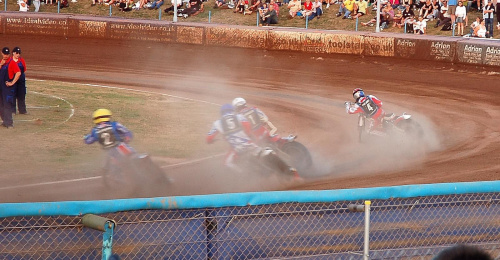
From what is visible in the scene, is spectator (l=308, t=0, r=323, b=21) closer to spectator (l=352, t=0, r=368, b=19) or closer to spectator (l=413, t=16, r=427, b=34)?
spectator (l=352, t=0, r=368, b=19)

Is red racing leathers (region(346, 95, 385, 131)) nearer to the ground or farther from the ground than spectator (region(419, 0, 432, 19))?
nearer to the ground

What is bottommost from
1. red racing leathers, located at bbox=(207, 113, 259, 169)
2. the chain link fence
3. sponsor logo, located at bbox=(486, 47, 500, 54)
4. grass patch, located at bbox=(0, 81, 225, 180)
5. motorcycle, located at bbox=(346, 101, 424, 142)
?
grass patch, located at bbox=(0, 81, 225, 180)

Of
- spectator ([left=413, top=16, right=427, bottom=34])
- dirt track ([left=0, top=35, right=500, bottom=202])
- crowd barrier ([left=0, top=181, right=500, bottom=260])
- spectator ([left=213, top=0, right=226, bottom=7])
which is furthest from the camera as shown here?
spectator ([left=213, top=0, right=226, bottom=7])

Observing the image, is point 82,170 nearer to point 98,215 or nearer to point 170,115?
point 170,115

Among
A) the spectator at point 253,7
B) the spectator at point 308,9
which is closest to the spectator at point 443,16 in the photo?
the spectator at point 308,9

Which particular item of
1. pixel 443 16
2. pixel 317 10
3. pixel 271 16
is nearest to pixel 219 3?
pixel 271 16

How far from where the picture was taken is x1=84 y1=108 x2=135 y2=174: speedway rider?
12242 mm

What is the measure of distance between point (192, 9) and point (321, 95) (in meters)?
15.7

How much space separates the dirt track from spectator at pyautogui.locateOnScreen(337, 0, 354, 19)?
5.69 m

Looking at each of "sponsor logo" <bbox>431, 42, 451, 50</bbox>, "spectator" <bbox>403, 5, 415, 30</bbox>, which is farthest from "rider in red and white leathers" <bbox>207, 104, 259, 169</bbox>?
"spectator" <bbox>403, 5, 415, 30</bbox>

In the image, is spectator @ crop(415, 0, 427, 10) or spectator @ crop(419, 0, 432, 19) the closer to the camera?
spectator @ crop(419, 0, 432, 19)

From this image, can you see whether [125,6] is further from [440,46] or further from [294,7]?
[440,46]

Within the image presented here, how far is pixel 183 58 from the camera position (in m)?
29.8

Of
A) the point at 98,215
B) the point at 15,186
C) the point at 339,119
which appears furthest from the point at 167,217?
the point at 339,119
